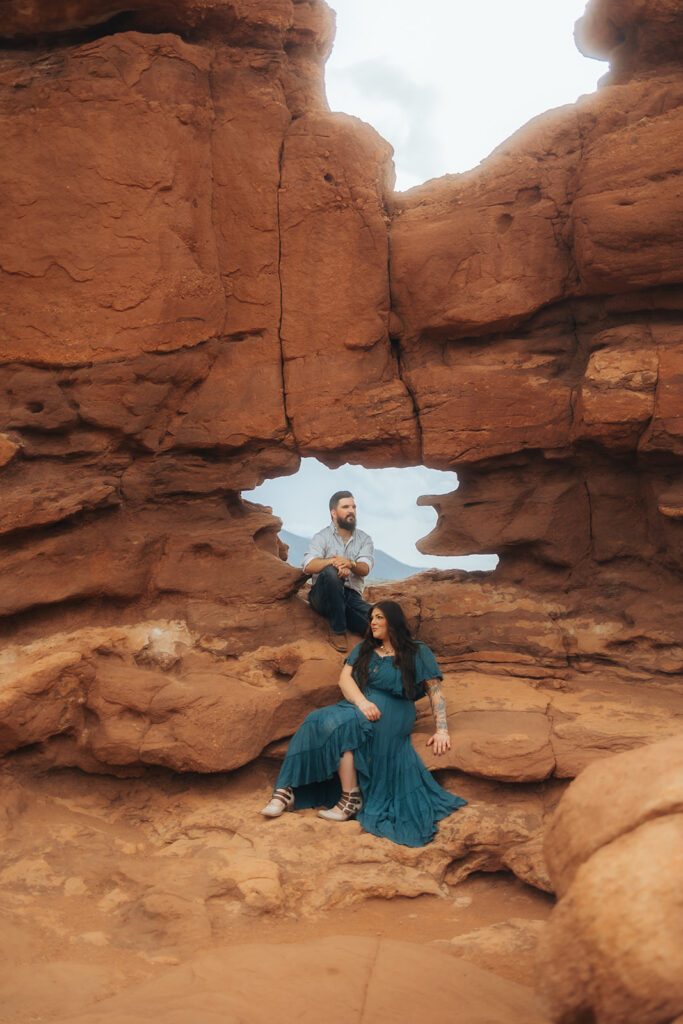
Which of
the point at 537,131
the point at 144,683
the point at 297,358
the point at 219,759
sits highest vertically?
the point at 537,131

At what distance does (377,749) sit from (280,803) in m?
0.70

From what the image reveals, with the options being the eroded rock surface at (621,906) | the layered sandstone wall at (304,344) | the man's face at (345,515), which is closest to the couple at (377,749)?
the layered sandstone wall at (304,344)

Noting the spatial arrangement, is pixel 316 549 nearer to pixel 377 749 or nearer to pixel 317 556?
pixel 317 556

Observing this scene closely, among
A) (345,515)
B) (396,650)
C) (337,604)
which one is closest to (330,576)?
(337,604)

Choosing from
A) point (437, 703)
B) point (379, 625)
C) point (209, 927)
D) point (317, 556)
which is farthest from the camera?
point (317, 556)

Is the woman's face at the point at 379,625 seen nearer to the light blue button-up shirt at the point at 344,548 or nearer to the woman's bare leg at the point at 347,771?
the woman's bare leg at the point at 347,771

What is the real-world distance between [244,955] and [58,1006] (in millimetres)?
800

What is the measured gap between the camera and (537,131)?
20.9 feet

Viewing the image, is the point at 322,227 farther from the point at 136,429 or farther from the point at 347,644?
the point at 347,644

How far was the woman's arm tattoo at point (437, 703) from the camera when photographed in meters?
→ 5.34

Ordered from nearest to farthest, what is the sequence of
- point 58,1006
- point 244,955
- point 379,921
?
point 58,1006 → point 244,955 → point 379,921

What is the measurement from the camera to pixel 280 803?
5.16m

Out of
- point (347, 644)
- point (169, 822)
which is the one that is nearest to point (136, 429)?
point (347, 644)

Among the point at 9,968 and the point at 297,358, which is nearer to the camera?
the point at 9,968
